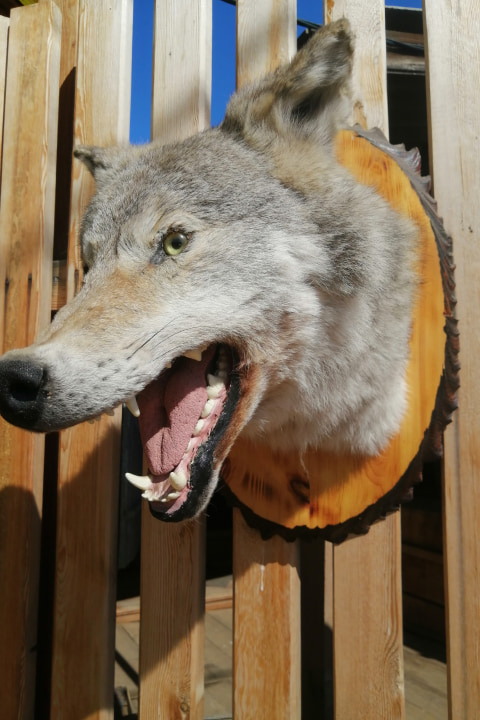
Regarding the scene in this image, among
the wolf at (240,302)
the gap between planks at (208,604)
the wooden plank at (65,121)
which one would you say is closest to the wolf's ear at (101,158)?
the wolf at (240,302)

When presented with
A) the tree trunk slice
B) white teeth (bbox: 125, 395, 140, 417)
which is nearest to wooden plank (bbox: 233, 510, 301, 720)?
the tree trunk slice

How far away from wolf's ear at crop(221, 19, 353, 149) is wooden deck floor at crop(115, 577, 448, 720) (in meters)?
3.01

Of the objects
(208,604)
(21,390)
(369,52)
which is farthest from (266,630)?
(208,604)

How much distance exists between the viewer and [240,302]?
1.20 metres

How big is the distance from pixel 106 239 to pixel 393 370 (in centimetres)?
91

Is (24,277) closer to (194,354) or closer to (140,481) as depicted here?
(194,354)

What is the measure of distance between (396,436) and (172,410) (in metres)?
0.71

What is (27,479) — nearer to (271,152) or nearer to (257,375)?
(257,375)

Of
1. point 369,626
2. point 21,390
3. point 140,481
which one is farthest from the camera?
point 369,626

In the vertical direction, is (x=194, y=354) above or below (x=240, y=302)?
below

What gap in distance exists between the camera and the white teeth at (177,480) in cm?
107

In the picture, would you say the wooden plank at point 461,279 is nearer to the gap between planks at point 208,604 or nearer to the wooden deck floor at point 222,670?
the wooden deck floor at point 222,670

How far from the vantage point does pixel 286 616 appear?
160 cm

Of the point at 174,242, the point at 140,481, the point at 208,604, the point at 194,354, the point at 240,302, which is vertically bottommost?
the point at 208,604
